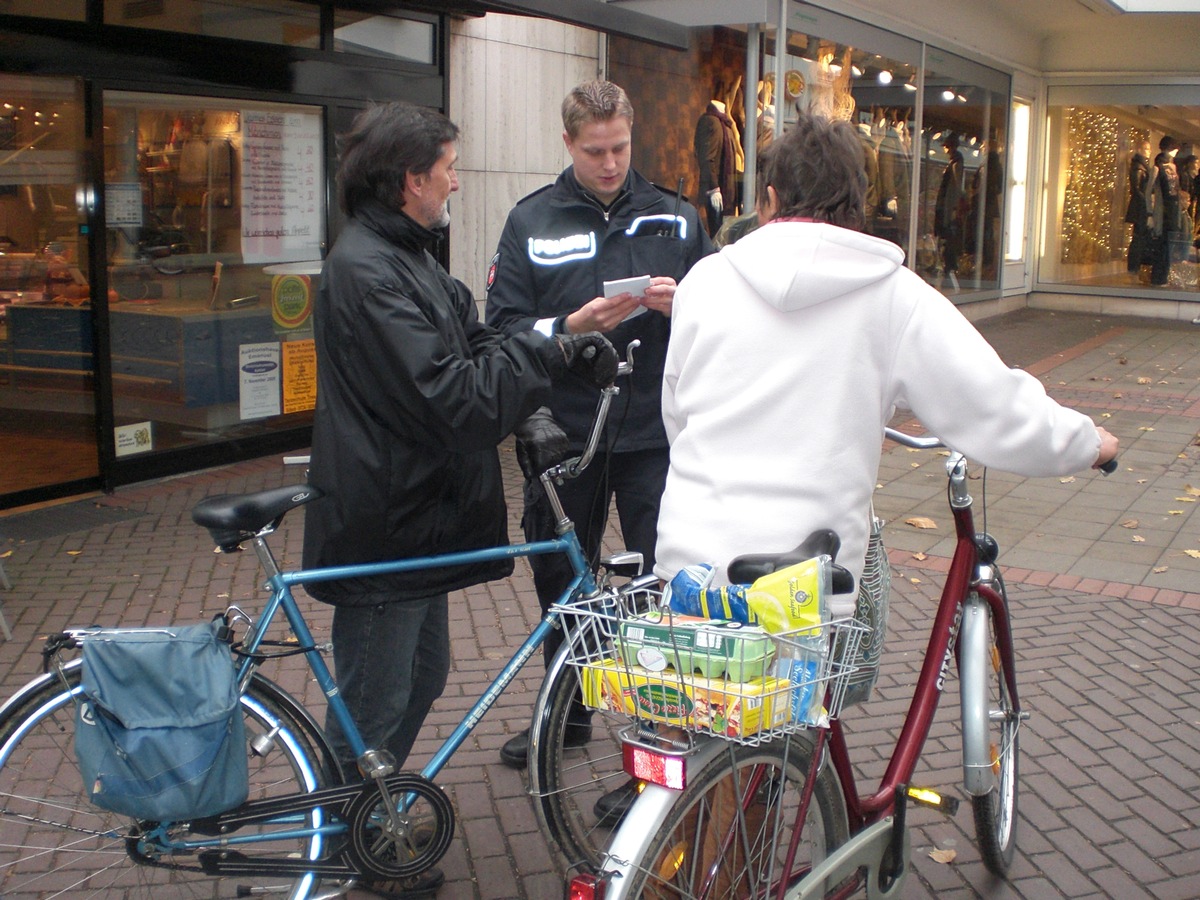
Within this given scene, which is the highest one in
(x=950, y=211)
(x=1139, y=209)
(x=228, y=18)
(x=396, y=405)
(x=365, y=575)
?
(x=228, y=18)

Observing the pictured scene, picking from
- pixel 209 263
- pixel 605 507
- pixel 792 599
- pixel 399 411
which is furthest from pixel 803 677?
pixel 209 263

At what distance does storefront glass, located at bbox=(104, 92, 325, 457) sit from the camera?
24.5ft

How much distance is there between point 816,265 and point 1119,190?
19.6 metres

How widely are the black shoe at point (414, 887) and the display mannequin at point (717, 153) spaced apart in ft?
28.1

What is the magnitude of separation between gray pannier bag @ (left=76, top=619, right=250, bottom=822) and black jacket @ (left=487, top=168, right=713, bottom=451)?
1.51 metres

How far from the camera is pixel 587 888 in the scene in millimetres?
2160

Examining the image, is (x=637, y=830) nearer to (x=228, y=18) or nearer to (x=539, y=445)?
(x=539, y=445)

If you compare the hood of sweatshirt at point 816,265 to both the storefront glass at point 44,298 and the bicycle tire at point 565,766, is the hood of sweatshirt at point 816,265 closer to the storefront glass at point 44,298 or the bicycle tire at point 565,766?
the bicycle tire at point 565,766

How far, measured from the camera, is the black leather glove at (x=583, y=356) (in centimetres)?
289

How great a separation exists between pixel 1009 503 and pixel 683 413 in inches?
221

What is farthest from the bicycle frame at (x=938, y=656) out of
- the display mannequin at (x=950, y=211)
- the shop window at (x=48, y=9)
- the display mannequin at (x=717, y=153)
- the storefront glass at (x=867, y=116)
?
the display mannequin at (x=950, y=211)

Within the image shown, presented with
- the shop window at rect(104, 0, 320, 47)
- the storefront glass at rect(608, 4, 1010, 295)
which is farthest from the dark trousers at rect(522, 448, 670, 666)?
the shop window at rect(104, 0, 320, 47)

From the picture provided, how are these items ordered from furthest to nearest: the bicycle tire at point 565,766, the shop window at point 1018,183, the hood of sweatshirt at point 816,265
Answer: the shop window at point 1018,183 → the bicycle tire at point 565,766 → the hood of sweatshirt at point 816,265

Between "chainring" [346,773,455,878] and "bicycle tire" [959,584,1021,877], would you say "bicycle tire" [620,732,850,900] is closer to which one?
"bicycle tire" [959,584,1021,877]
